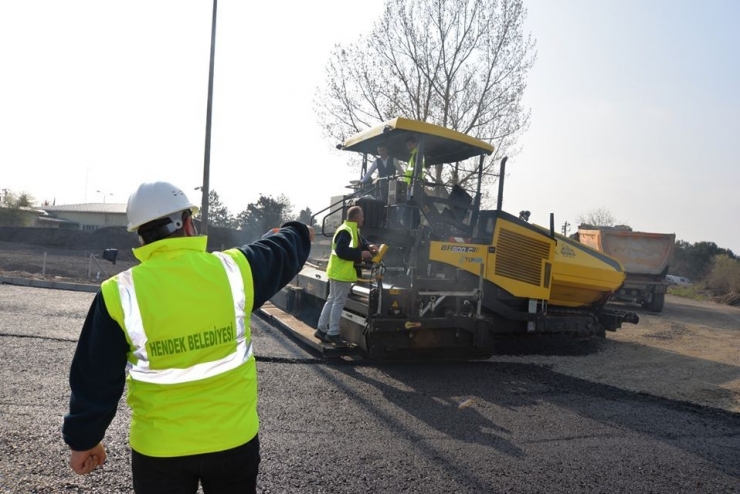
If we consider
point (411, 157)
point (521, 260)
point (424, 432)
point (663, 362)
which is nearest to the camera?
point (424, 432)

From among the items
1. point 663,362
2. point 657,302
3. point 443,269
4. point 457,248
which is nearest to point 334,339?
point 443,269

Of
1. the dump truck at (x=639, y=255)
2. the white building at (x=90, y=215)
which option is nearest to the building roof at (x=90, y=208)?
the white building at (x=90, y=215)

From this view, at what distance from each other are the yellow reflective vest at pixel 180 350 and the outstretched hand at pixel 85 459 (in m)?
0.13

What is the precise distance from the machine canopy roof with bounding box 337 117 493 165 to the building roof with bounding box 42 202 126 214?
54.8 meters

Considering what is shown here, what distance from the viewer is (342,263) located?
6.61 meters

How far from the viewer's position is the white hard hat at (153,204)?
2062 millimetres

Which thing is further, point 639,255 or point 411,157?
point 639,255

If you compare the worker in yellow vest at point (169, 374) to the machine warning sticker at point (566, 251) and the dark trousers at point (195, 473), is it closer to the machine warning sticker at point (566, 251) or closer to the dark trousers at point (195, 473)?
the dark trousers at point (195, 473)

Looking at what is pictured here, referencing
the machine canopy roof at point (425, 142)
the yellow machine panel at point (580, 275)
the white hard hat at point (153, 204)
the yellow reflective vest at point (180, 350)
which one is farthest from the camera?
the yellow machine panel at point (580, 275)

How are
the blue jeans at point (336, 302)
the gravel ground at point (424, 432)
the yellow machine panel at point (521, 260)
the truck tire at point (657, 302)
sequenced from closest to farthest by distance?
1. the gravel ground at point (424, 432)
2. the blue jeans at point (336, 302)
3. the yellow machine panel at point (521, 260)
4. the truck tire at point (657, 302)

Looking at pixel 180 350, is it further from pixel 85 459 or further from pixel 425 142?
pixel 425 142

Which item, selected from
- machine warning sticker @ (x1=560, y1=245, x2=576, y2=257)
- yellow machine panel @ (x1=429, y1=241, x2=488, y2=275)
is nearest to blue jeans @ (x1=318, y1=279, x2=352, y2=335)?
yellow machine panel @ (x1=429, y1=241, x2=488, y2=275)

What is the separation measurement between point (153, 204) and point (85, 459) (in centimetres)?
92

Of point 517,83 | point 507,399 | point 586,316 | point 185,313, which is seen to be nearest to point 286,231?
point 185,313
